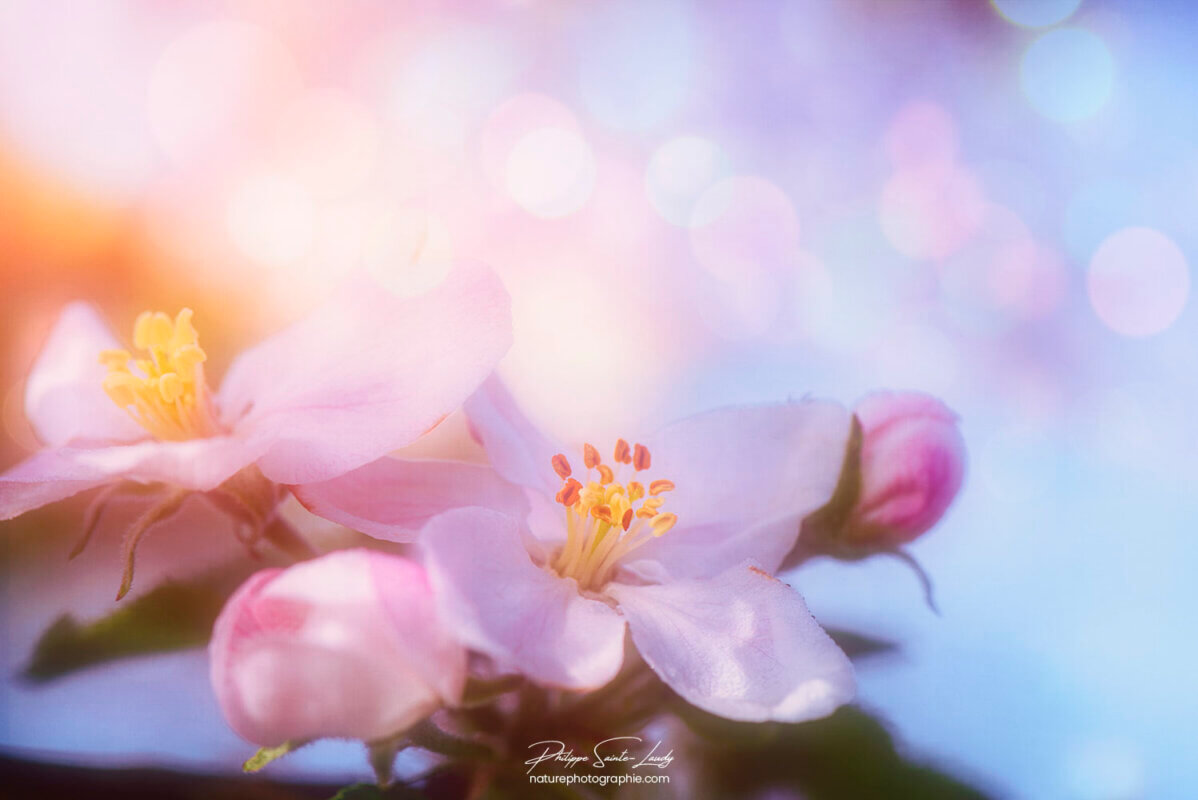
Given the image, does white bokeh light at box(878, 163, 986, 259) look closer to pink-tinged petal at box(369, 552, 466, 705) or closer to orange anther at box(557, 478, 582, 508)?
orange anther at box(557, 478, 582, 508)

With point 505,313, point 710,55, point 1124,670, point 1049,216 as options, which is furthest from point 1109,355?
point 505,313

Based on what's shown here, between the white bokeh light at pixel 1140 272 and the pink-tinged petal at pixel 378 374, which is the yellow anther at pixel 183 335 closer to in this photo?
the pink-tinged petal at pixel 378 374

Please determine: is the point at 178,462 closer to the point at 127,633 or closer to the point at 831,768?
the point at 127,633

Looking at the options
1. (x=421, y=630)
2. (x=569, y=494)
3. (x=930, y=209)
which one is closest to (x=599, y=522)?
(x=569, y=494)

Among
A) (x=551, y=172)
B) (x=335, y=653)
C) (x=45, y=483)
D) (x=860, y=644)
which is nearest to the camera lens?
(x=335, y=653)

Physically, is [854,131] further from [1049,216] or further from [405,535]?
[405,535]

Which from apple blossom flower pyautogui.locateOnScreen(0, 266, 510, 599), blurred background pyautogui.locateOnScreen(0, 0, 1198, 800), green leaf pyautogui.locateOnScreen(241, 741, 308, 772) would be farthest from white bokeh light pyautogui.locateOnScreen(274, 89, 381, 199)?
green leaf pyautogui.locateOnScreen(241, 741, 308, 772)

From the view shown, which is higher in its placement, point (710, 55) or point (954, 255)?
point (710, 55)
